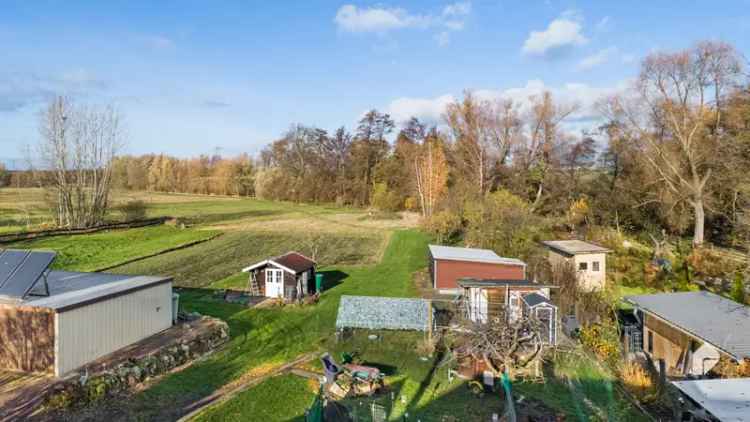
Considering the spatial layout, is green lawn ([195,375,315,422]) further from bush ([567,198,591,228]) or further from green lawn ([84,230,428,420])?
bush ([567,198,591,228])

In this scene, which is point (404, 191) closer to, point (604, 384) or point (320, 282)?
point (320, 282)

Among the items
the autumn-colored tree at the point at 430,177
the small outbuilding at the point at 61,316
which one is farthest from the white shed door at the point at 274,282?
the autumn-colored tree at the point at 430,177

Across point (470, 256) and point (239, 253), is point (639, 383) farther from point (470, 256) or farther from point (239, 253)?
point (239, 253)

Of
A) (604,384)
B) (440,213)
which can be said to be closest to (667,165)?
(440,213)

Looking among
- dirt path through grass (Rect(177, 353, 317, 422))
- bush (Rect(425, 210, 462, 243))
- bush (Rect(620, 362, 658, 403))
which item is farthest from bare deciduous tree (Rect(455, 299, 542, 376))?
bush (Rect(425, 210, 462, 243))

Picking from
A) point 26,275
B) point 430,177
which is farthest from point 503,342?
point 430,177
